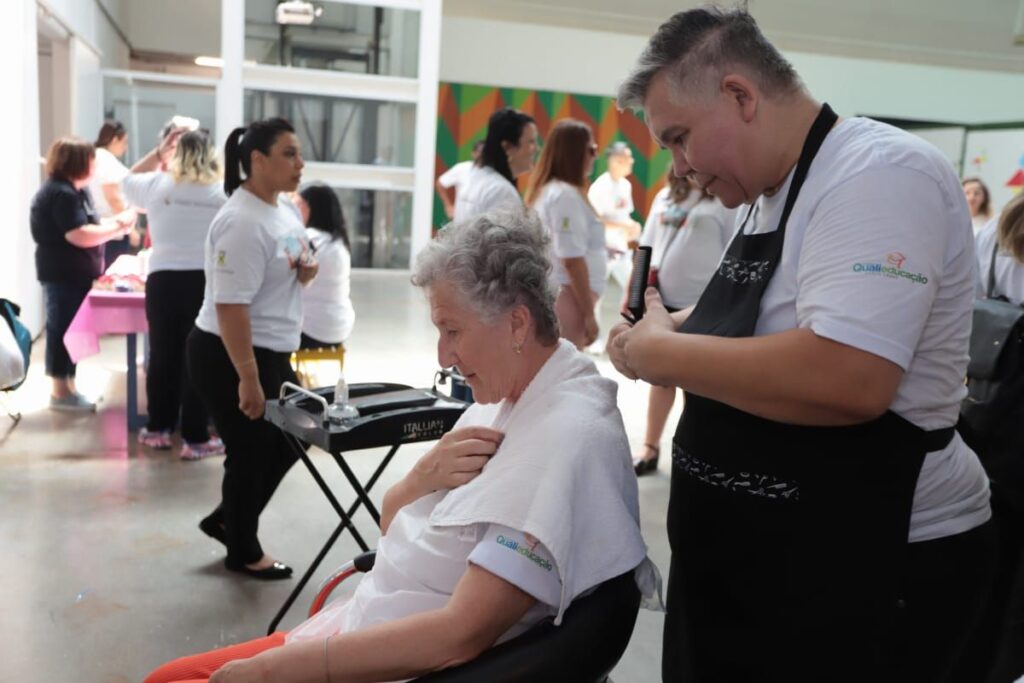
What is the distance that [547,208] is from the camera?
4.03m

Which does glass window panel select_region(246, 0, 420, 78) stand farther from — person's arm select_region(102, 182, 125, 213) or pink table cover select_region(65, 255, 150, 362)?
pink table cover select_region(65, 255, 150, 362)

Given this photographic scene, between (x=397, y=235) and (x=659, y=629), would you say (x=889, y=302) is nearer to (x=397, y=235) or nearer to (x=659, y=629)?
(x=659, y=629)

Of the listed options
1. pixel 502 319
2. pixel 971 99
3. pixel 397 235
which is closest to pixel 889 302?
pixel 502 319

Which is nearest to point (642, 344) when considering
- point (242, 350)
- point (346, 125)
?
point (242, 350)

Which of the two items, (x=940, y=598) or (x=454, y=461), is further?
(x=454, y=461)

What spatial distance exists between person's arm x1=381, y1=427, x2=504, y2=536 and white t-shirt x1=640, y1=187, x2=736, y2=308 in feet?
8.20

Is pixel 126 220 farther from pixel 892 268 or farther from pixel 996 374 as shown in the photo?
pixel 892 268

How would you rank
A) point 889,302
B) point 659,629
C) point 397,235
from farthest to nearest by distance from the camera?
1. point 397,235
2. point 659,629
3. point 889,302

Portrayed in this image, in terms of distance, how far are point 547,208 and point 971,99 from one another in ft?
42.3

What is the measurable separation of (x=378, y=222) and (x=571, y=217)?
771 centimetres

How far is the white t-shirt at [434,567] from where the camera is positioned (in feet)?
4.14

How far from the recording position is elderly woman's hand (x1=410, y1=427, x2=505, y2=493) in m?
1.44

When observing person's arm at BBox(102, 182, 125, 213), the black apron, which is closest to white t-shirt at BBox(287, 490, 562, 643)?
the black apron

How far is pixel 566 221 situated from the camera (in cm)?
399
